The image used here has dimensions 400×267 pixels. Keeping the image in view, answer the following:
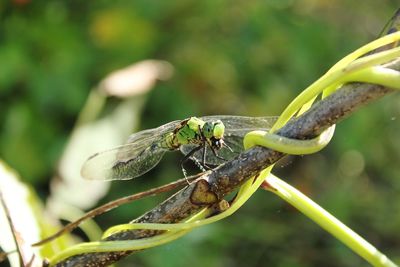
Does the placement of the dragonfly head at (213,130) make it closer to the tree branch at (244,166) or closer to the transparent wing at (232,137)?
the transparent wing at (232,137)

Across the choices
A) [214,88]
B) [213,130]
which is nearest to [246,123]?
[213,130]

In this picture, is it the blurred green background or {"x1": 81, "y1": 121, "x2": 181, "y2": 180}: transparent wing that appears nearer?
{"x1": 81, "y1": 121, "x2": 181, "y2": 180}: transparent wing

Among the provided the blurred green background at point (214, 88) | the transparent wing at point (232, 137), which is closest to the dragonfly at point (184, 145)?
the transparent wing at point (232, 137)

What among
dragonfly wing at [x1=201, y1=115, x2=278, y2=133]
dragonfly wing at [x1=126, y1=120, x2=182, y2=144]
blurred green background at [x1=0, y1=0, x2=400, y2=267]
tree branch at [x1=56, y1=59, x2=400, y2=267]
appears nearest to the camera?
tree branch at [x1=56, y1=59, x2=400, y2=267]

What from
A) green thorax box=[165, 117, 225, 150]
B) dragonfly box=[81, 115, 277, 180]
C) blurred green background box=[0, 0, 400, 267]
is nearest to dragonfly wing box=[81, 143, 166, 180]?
dragonfly box=[81, 115, 277, 180]

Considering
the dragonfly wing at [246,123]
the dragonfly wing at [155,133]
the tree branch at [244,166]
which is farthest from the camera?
the dragonfly wing at [155,133]

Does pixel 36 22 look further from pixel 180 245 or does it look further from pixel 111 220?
pixel 180 245

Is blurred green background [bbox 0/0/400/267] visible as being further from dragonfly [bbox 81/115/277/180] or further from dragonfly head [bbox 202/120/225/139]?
dragonfly head [bbox 202/120/225/139]

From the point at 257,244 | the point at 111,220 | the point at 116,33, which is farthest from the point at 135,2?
the point at 257,244
